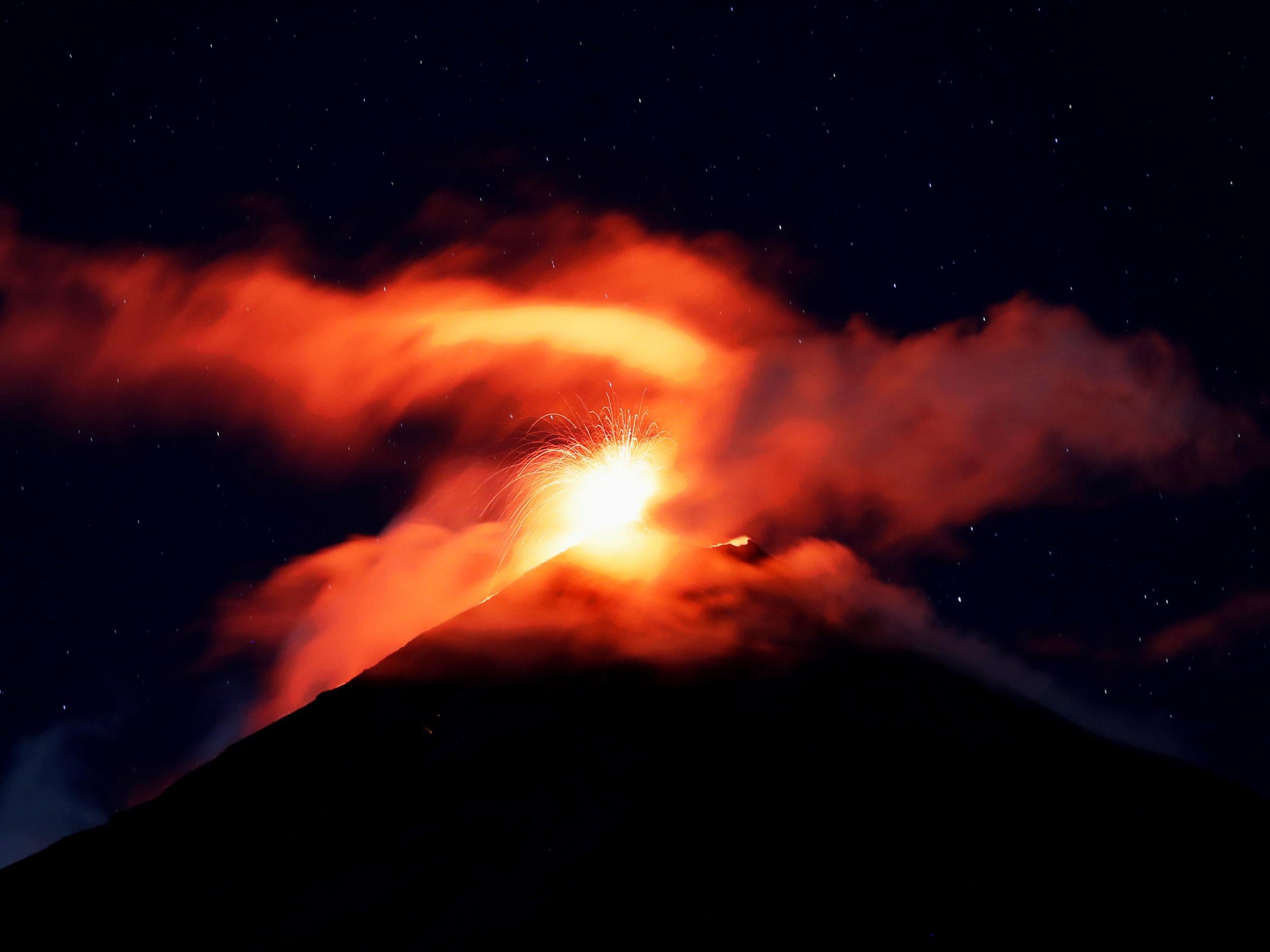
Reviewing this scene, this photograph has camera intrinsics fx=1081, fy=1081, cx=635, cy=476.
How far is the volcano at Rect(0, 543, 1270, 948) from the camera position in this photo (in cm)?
3206

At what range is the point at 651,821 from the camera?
119 ft

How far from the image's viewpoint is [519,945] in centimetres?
3019

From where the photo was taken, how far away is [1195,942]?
30.5 m

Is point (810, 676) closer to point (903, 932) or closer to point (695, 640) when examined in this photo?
point (695, 640)

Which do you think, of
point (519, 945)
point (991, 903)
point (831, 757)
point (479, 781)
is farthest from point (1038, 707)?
point (519, 945)

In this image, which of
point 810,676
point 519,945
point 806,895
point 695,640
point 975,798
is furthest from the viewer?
point 695,640

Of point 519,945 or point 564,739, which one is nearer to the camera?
point 519,945

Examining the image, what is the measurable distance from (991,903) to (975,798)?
7.08 m

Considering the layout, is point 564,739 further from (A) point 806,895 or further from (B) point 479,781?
(A) point 806,895

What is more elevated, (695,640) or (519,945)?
(695,640)

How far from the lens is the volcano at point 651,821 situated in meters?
32.1

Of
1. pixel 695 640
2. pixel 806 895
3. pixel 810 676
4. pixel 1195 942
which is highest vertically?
pixel 695 640

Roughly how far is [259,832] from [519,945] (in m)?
14.5

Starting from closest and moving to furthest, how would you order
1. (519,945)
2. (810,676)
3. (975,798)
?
(519,945) → (975,798) → (810,676)
